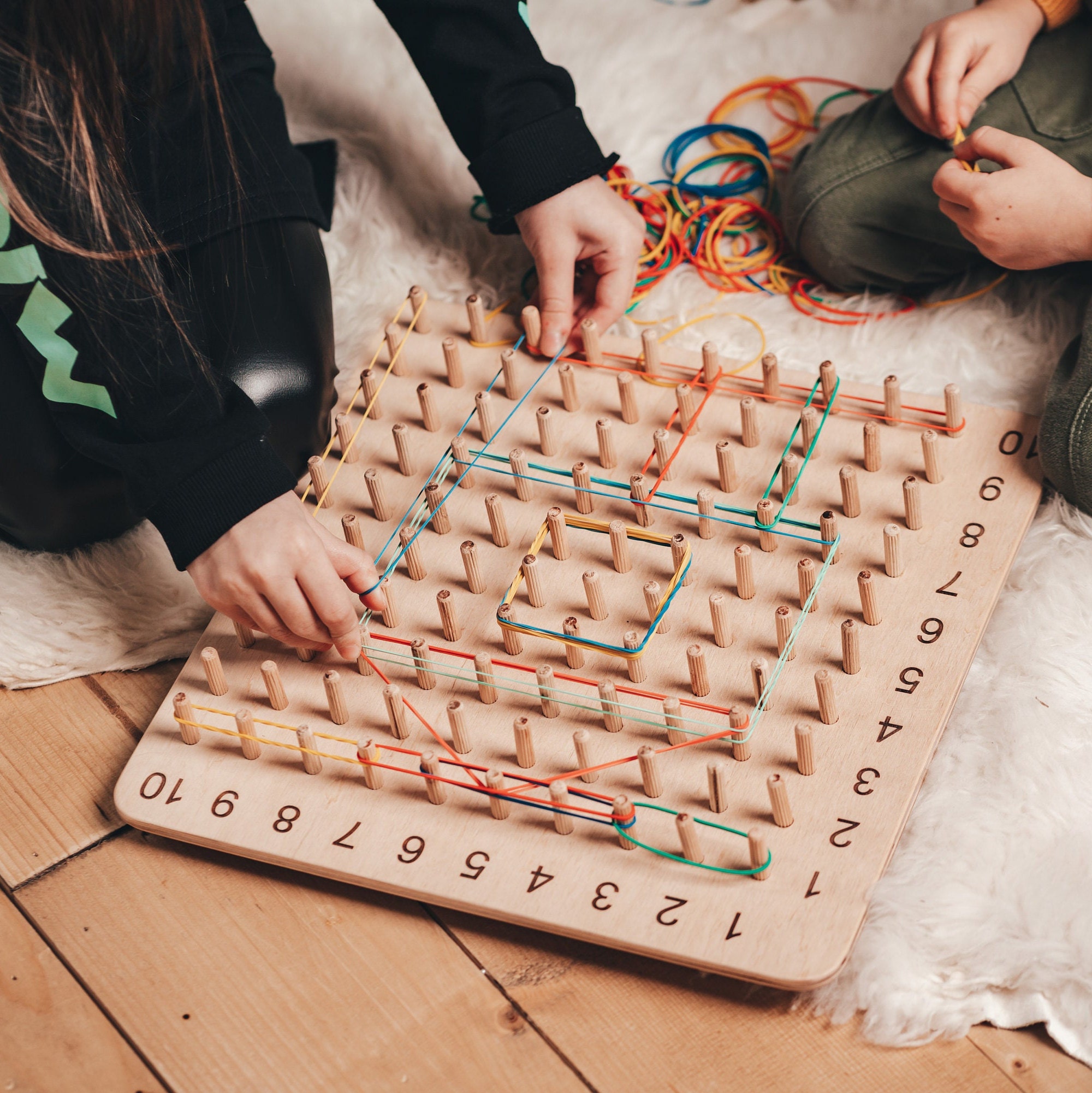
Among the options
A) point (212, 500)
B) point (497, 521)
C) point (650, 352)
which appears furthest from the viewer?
point (650, 352)

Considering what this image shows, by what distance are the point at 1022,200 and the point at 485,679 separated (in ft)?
1.90

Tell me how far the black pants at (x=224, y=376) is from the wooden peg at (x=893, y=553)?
0.48 m

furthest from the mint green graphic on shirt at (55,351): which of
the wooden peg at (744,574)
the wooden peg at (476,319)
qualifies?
the wooden peg at (744,574)

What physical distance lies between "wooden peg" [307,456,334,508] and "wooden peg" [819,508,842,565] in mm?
401

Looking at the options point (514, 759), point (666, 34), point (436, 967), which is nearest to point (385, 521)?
point (514, 759)

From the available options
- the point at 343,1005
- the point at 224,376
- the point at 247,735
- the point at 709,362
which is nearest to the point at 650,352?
the point at 709,362

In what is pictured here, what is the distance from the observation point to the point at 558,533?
931 millimetres

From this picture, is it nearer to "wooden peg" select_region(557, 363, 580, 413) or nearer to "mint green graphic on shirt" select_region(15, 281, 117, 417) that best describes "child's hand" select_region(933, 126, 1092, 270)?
"wooden peg" select_region(557, 363, 580, 413)

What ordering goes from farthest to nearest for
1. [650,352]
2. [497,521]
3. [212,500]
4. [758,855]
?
[650,352], [497,521], [212,500], [758,855]

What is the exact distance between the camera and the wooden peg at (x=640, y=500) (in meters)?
0.95

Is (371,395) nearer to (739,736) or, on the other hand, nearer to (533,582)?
(533,582)

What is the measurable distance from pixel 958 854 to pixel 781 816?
118 millimetres

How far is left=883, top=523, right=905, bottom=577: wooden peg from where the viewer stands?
0.89m

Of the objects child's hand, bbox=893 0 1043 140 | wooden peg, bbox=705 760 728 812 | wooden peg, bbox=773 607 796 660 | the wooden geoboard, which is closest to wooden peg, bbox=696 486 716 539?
the wooden geoboard
